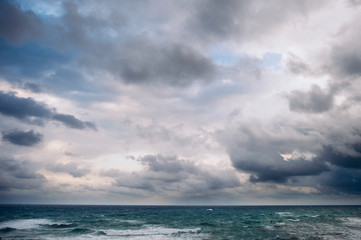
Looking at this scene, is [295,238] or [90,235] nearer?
[295,238]

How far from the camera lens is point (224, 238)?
3541 centimetres

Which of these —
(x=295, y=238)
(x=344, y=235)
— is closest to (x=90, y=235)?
(x=295, y=238)

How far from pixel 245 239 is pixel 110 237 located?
71.0ft

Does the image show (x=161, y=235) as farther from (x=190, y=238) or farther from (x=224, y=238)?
(x=224, y=238)

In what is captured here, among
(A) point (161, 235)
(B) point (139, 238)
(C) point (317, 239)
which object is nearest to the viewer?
(C) point (317, 239)

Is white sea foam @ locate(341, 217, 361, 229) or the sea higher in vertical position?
the sea

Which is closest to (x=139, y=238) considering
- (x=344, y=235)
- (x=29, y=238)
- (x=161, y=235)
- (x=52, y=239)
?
(x=161, y=235)

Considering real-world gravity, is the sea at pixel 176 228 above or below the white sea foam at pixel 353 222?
above

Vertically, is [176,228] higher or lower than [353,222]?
higher

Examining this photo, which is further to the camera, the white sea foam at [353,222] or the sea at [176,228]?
the white sea foam at [353,222]

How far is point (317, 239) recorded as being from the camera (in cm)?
3412

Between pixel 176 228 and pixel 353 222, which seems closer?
pixel 176 228

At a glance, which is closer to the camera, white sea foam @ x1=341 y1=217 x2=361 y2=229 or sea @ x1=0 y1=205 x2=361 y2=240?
sea @ x1=0 y1=205 x2=361 y2=240

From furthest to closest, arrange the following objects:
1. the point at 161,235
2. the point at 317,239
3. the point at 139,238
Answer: the point at 161,235
the point at 139,238
the point at 317,239
